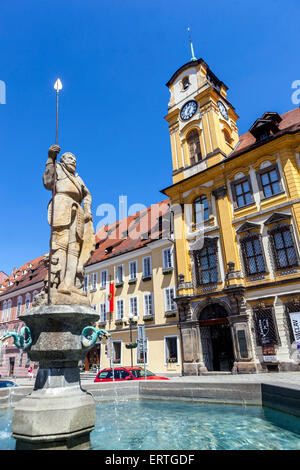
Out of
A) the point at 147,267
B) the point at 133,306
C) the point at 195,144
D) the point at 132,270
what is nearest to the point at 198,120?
the point at 195,144

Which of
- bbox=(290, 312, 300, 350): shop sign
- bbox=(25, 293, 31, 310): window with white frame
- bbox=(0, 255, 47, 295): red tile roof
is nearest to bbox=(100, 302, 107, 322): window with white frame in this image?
bbox=(0, 255, 47, 295): red tile roof

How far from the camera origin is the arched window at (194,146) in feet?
86.9

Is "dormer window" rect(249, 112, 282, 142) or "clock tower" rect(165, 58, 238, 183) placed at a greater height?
"clock tower" rect(165, 58, 238, 183)

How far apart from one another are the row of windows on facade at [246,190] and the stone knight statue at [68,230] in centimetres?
1715

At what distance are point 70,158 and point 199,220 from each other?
726 inches

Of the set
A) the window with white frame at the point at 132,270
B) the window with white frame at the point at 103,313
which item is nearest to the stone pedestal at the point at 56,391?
the window with white frame at the point at 132,270

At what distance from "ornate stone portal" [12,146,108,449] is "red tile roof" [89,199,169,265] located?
21.5 metres

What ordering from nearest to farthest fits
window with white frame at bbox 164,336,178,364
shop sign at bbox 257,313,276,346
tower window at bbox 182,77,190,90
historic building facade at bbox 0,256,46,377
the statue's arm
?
the statue's arm, shop sign at bbox 257,313,276,346, window with white frame at bbox 164,336,178,364, tower window at bbox 182,77,190,90, historic building facade at bbox 0,256,46,377

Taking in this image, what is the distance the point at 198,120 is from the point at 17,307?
33232 mm

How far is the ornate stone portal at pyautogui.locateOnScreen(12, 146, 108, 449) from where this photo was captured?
412cm

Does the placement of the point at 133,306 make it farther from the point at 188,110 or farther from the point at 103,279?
the point at 188,110

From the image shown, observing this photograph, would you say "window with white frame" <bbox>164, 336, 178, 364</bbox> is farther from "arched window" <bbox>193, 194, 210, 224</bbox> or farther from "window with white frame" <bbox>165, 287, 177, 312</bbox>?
"arched window" <bbox>193, 194, 210, 224</bbox>

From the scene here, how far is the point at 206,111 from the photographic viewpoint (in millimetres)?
26234

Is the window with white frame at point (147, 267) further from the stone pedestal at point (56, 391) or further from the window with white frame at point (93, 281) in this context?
the stone pedestal at point (56, 391)
